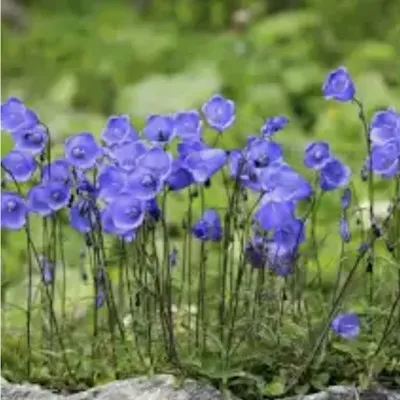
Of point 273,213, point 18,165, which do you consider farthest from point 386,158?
point 18,165

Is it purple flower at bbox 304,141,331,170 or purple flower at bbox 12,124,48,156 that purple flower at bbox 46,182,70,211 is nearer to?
purple flower at bbox 12,124,48,156

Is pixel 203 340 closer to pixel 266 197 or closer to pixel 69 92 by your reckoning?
pixel 266 197

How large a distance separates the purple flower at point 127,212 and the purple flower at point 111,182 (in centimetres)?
2

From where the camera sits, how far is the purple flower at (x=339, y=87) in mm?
2324

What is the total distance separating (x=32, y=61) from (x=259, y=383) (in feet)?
16.1

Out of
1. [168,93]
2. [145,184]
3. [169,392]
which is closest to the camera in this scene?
[145,184]

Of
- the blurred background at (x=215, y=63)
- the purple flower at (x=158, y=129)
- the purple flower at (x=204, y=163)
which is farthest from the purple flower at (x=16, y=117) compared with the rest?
the blurred background at (x=215, y=63)

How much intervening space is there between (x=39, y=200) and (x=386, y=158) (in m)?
0.60

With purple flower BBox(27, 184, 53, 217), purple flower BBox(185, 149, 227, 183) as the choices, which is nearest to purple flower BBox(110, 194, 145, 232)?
purple flower BBox(185, 149, 227, 183)

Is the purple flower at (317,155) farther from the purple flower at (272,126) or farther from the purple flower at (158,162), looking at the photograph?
the purple flower at (158,162)

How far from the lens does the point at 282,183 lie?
2.25 m

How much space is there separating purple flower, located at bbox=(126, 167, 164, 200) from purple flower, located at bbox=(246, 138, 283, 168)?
6.9 inches

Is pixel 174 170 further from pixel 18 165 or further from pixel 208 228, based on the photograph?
pixel 18 165

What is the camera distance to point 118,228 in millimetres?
2219
